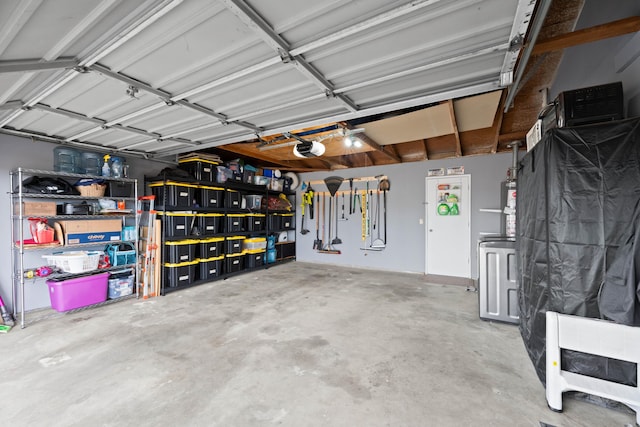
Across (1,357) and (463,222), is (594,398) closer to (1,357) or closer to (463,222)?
(463,222)

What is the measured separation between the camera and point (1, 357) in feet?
7.64

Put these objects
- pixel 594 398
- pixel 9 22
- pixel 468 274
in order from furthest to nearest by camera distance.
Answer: pixel 468 274 → pixel 594 398 → pixel 9 22

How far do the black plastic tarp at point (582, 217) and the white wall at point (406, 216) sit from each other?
3.48 m

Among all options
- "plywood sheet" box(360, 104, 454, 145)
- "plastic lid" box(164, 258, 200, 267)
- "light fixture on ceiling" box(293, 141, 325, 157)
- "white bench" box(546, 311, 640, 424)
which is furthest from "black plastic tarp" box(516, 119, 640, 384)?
"plastic lid" box(164, 258, 200, 267)

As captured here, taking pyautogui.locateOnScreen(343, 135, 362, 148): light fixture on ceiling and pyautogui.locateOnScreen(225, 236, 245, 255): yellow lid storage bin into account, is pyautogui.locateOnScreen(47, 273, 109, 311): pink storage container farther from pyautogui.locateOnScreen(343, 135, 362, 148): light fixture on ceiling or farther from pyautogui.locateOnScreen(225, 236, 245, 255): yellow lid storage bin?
pyautogui.locateOnScreen(343, 135, 362, 148): light fixture on ceiling

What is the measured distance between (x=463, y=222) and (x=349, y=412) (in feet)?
15.3

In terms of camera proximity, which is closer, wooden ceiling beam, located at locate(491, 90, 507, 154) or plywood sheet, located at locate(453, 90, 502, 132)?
plywood sheet, located at locate(453, 90, 502, 132)

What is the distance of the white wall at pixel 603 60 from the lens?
175 centimetres

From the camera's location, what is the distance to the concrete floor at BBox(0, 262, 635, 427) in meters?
1.66

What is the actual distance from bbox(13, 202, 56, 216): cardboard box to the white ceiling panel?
1065 mm

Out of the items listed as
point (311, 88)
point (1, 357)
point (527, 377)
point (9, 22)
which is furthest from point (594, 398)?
point (1, 357)

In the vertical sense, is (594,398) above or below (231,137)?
below

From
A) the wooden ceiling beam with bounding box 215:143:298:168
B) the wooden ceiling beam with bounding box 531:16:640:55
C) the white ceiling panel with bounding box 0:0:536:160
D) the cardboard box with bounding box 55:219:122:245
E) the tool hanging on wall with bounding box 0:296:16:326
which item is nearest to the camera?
the white ceiling panel with bounding box 0:0:536:160

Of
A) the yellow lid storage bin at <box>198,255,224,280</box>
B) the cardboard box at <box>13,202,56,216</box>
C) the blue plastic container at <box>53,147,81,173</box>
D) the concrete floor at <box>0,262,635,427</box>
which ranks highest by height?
the blue plastic container at <box>53,147,81,173</box>
